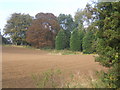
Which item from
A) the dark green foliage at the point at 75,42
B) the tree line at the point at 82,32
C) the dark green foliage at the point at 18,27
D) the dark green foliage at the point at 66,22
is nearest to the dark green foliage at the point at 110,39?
the tree line at the point at 82,32

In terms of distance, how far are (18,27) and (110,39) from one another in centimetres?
2804

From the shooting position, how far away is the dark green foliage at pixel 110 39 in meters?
2.90

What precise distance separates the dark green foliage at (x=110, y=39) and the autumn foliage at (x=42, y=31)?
2152 cm

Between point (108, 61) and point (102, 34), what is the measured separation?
625mm

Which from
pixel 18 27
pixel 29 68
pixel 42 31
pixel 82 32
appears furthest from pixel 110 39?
pixel 18 27

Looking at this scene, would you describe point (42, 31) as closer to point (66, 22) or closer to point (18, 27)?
point (18, 27)

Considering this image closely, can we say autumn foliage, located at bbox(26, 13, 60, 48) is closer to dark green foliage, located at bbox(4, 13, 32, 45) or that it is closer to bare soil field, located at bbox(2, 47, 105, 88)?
dark green foliage, located at bbox(4, 13, 32, 45)

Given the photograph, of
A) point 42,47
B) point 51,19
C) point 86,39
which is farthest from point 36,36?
point 86,39

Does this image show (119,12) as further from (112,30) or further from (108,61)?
(108,61)

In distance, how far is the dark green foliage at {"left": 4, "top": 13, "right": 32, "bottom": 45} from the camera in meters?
28.8

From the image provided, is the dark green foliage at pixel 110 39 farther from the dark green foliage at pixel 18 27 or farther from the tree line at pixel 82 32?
the dark green foliage at pixel 18 27

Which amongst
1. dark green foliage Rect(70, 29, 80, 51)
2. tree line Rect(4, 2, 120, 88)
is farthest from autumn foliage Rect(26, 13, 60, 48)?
dark green foliage Rect(70, 29, 80, 51)

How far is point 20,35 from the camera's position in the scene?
29.4m

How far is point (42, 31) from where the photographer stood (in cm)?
2466
